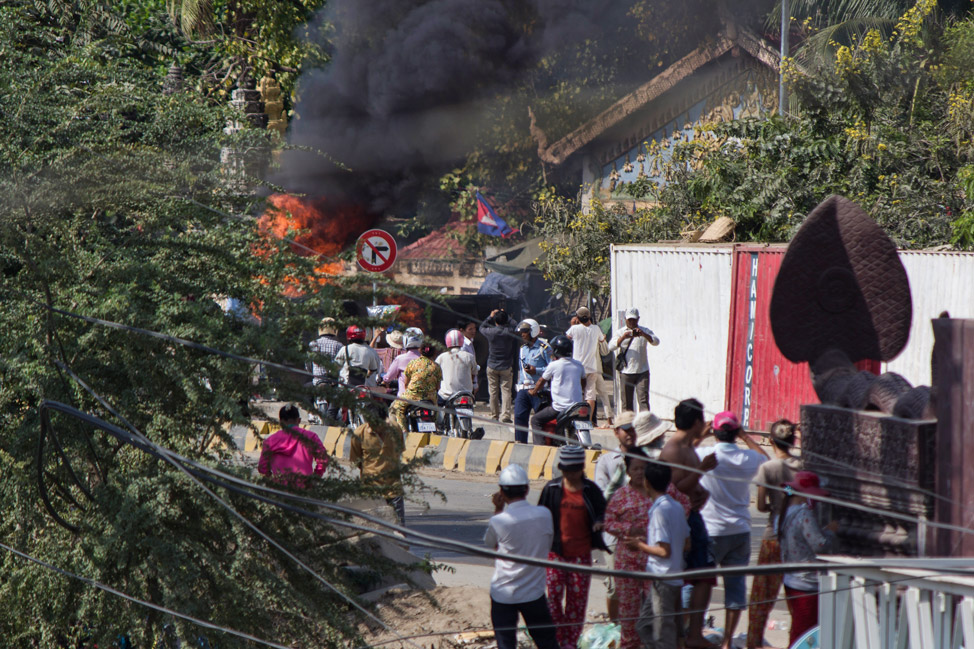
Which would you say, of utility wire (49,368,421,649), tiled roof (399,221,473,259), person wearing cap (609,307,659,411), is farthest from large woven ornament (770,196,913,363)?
tiled roof (399,221,473,259)

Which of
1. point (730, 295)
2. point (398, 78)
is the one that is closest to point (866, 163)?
point (730, 295)

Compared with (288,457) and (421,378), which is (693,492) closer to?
(288,457)

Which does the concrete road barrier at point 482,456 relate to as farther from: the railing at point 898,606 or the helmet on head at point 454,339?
the railing at point 898,606

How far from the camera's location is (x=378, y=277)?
19.1 feet

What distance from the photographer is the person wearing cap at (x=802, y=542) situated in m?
5.09

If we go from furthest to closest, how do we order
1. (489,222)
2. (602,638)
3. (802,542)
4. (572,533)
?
(489,222)
(602,638)
(572,533)
(802,542)

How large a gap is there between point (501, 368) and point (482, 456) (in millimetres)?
1778

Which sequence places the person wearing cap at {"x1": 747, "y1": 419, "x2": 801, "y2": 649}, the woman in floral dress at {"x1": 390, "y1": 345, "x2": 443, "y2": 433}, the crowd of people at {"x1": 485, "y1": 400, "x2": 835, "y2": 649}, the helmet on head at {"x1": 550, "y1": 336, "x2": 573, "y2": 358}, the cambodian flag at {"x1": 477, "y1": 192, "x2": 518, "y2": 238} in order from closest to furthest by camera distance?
the crowd of people at {"x1": 485, "y1": 400, "x2": 835, "y2": 649}, the person wearing cap at {"x1": 747, "y1": 419, "x2": 801, "y2": 649}, the woman in floral dress at {"x1": 390, "y1": 345, "x2": 443, "y2": 433}, the helmet on head at {"x1": 550, "y1": 336, "x2": 573, "y2": 358}, the cambodian flag at {"x1": 477, "y1": 192, "x2": 518, "y2": 238}

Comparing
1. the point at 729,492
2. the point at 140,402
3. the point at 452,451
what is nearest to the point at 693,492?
the point at 729,492

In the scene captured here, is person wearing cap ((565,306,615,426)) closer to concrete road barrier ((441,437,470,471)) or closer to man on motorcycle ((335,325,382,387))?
concrete road barrier ((441,437,470,471))

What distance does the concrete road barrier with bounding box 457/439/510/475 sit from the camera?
457 inches

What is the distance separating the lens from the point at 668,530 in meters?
5.14

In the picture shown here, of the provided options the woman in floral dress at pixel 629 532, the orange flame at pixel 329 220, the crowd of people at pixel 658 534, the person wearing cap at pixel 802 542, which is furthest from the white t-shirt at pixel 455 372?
the orange flame at pixel 329 220

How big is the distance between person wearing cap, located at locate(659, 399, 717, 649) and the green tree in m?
1.69
